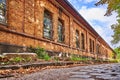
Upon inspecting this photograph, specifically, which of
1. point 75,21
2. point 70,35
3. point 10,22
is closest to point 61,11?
point 70,35

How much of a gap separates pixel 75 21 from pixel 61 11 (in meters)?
4.56

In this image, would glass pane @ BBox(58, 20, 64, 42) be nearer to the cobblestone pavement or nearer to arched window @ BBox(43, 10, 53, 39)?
arched window @ BBox(43, 10, 53, 39)

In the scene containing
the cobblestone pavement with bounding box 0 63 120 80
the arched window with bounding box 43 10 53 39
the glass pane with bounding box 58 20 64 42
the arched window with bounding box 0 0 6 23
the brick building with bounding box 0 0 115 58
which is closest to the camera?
the cobblestone pavement with bounding box 0 63 120 80

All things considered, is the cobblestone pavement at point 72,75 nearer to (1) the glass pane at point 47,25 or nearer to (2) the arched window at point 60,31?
(1) the glass pane at point 47,25

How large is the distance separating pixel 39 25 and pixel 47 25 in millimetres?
1797

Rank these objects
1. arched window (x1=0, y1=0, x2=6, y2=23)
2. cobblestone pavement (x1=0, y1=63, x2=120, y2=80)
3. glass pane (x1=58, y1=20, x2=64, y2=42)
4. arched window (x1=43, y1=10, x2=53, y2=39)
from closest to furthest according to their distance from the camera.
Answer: cobblestone pavement (x1=0, y1=63, x2=120, y2=80) → arched window (x1=0, y1=0, x2=6, y2=23) → arched window (x1=43, y1=10, x2=53, y2=39) → glass pane (x1=58, y1=20, x2=64, y2=42)

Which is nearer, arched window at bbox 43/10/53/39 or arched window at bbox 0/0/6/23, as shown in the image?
arched window at bbox 0/0/6/23

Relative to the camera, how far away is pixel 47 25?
51.4 feet

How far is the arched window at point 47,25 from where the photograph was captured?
50.2ft

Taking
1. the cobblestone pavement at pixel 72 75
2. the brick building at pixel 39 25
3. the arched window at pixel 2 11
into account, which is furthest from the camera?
the brick building at pixel 39 25

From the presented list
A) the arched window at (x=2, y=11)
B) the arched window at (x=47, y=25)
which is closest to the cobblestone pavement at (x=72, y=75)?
the arched window at (x=2, y=11)

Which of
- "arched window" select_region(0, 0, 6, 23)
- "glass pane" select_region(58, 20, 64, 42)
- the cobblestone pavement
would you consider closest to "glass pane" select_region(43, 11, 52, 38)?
"glass pane" select_region(58, 20, 64, 42)

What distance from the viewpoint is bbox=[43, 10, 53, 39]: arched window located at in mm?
15293

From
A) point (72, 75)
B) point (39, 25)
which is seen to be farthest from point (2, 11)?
point (72, 75)
